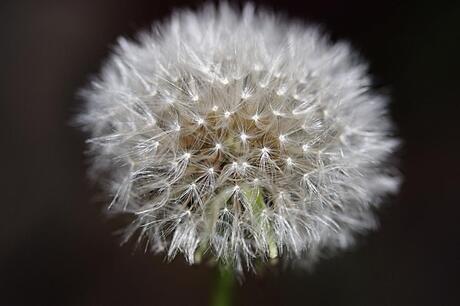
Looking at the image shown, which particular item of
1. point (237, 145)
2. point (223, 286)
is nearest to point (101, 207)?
point (223, 286)

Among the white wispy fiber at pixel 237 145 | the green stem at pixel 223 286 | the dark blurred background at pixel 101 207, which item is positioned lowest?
the green stem at pixel 223 286

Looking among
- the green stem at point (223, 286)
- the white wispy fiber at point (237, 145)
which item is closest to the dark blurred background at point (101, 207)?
the green stem at point (223, 286)

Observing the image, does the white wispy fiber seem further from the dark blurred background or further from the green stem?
the dark blurred background

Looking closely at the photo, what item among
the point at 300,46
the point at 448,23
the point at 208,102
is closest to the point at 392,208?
the point at 448,23

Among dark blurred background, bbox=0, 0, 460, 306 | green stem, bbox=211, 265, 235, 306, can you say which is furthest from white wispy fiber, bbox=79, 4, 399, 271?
dark blurred background, bbox=0, 0, 460, 306

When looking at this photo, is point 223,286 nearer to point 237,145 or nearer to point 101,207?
point 237,145

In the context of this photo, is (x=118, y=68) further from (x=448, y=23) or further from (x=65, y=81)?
(x=448, y=23)

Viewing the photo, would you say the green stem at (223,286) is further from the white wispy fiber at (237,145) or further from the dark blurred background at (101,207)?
the dark blurred background at (101,207)
